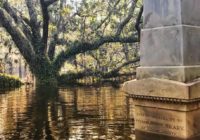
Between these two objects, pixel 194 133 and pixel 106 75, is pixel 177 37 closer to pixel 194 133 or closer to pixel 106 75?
pixel 194 133

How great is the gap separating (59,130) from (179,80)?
445 cm

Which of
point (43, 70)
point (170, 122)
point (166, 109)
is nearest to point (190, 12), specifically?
point (166, 109)

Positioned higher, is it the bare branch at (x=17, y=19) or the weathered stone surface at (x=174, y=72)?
the bare branch at (x=17, y=19)

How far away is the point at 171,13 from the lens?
6.66m

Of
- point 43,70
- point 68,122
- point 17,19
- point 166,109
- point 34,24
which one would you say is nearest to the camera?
point 166,109

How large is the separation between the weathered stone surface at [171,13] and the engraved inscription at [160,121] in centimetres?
147

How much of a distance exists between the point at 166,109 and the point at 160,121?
0.84 feet

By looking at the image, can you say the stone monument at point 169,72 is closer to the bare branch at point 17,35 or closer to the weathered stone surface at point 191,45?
the weathered stone surface at point 191,45

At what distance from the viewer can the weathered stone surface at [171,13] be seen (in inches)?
258

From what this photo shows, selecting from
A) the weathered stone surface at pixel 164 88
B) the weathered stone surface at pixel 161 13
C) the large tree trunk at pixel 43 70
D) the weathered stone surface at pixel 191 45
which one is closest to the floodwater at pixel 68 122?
Result: the weathered stone surface at pixel 164 88

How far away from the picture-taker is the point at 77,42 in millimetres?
35031

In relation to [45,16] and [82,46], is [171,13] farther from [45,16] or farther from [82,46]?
[82,46]

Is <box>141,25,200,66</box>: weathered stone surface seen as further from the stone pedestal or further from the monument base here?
the monument base

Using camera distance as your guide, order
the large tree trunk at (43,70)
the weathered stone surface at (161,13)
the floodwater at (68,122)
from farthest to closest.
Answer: the large tree trunk at (43,70) < the floodwater at (68,122) < the weathered stone surface at (161,13)
